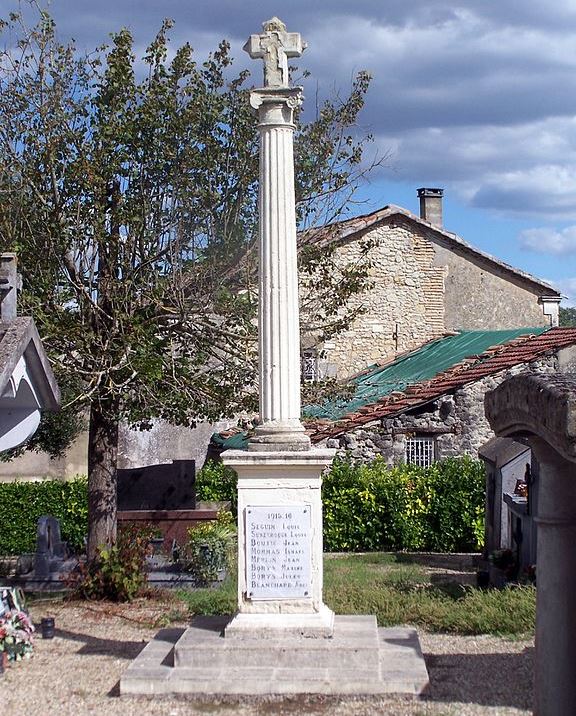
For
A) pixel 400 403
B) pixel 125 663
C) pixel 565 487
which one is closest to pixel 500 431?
pixel 565 487

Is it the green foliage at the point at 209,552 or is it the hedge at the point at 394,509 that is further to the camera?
the hedge at the point at 394,509

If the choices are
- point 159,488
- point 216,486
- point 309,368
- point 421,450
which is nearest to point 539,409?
point 159,488

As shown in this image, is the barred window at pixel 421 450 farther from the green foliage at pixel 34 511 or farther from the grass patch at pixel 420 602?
the green foliage at pixel 34 511

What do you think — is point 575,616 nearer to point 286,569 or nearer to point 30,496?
point 286,569

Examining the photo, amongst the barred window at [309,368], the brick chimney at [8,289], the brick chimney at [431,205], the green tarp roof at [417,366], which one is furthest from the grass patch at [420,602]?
the brick chimney at [431,205]

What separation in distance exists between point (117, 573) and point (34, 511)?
21.4 ft

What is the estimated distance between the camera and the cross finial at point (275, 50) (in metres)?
8.89

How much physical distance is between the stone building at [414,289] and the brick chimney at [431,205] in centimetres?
267

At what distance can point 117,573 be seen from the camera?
12.4m

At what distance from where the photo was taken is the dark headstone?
17.1m

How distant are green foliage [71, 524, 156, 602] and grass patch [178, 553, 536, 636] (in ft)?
2.26

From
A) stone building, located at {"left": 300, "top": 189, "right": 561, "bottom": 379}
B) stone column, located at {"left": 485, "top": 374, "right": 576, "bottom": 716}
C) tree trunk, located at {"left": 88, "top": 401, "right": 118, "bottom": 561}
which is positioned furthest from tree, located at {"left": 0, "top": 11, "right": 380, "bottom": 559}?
stone building, located at {"left": 300, "top": 189, "right": 561, "bottom": 379}

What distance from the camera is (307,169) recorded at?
43.5ft

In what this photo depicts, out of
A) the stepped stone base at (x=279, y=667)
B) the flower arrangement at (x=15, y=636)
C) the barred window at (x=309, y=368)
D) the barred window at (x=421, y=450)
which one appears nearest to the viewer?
the stepped stone base at (x=279, y=667)
